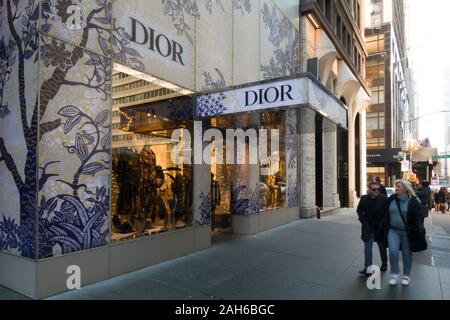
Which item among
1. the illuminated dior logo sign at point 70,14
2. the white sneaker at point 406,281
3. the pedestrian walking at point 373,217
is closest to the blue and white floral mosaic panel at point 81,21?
the illuminated dior logo sign at point 70,14

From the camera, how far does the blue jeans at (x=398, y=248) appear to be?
5.78 m

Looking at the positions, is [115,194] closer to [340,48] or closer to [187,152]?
[187,152]

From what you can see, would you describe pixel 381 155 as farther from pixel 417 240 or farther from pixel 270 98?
pixel 417 240

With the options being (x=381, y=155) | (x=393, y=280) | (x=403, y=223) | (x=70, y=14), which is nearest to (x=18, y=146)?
(x=70, y=14)

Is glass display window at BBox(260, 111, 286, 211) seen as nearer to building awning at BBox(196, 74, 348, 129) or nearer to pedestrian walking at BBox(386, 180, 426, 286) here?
building awning at BBox(196, 74, 348, 129)

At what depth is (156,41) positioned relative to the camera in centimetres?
697

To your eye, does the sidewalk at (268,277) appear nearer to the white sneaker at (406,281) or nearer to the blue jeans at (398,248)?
the white sneaker at (406,281)

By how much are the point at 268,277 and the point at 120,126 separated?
3.57 m

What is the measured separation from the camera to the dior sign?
655cm

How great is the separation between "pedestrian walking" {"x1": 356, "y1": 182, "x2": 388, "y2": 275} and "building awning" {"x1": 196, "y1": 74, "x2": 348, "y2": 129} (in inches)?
74.2

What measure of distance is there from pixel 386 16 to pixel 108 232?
48.0m

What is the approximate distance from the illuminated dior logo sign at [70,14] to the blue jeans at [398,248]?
5717 millimetres

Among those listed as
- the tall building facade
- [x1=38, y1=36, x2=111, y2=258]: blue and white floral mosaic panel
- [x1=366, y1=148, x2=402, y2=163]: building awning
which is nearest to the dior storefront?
[x1=38, y1=36, x2=111, y2=258]: blue and white floral mosaic panel
